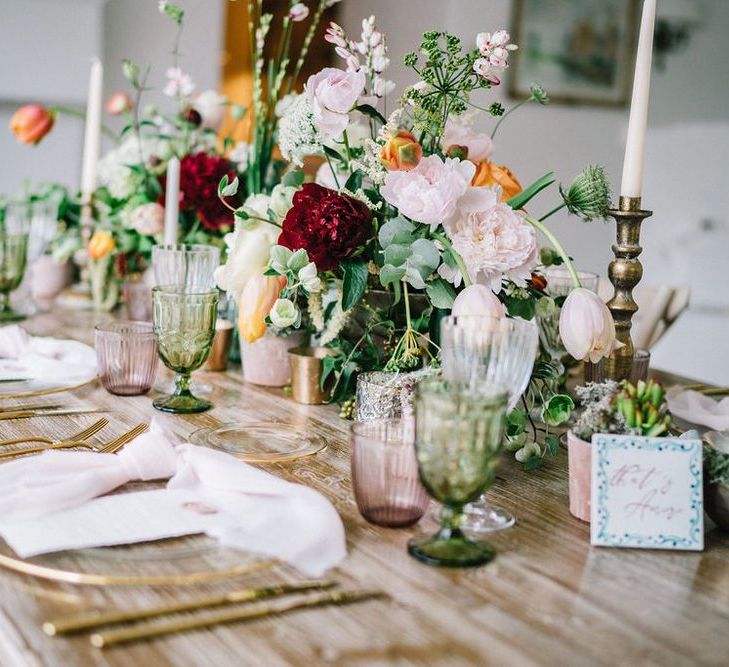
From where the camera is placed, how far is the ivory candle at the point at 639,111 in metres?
1.16

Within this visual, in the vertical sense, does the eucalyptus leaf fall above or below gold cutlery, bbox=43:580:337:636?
above

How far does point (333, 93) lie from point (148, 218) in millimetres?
763

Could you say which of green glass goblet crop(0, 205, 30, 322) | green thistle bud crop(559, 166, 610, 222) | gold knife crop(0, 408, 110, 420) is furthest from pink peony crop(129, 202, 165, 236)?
green thistle bud crop(559, 166, 610, 222)

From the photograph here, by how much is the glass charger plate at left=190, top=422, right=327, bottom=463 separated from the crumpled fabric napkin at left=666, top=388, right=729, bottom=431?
0.56 m

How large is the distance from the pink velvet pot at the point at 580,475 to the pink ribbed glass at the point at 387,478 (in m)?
0.18

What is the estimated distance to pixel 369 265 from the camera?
127 cm

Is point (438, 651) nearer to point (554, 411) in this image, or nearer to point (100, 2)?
point (554, 411)

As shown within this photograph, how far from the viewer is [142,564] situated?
0.79 m

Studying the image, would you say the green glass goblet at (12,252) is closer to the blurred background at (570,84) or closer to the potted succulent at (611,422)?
the potted succulent at (611,422)

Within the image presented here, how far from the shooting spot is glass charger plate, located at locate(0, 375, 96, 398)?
138 cm

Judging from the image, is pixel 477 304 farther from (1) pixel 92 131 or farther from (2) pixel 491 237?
(1) pixel 92 131

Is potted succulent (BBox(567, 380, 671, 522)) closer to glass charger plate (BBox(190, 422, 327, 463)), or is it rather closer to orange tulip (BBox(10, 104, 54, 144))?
glass charger plate (BBox(190, 422, 327, 463))

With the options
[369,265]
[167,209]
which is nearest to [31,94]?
[167,209]

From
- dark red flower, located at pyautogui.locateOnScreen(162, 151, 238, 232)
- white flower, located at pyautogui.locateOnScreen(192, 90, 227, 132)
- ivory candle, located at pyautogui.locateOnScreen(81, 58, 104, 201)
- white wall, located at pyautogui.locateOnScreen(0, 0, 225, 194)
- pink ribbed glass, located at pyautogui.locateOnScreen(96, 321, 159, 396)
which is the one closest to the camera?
pink ribbed glass, located at pyautogui.locateOnScreen(96, 321, 159, 396)
